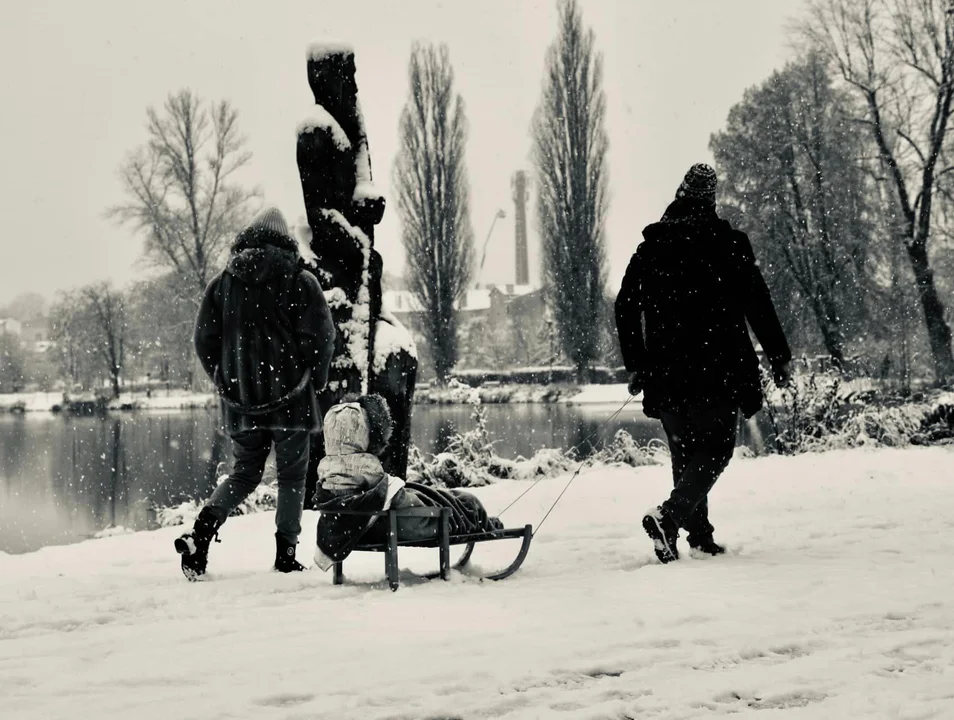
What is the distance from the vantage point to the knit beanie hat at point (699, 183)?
429cm

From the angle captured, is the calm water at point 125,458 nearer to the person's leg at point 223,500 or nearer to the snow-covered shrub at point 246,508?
the snow-covered shrub at point 246,508

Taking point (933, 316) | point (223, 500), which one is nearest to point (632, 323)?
point (223, 500)

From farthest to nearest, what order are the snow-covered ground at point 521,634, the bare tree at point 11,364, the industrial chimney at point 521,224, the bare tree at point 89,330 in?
the industrial chimney at point 521,224, the bare tree at point 11,364, the bare tree at point 89,330, the snow-covered ground at point 521,634

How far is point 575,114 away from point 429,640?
3056cm

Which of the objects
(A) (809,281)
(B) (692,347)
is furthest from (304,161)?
(A) (809,281)

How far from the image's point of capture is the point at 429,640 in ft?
9.65

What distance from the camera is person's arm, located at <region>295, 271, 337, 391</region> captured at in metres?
4.33

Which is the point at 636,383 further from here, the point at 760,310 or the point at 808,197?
the point at 808,197

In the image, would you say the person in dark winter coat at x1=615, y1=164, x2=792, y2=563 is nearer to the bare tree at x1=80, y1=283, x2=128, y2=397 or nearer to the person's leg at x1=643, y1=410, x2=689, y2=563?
the person's leg at x1=643, y1=410, x2=689, y2=563

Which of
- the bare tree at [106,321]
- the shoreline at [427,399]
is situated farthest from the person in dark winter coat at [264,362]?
the bare tree at [106,321]

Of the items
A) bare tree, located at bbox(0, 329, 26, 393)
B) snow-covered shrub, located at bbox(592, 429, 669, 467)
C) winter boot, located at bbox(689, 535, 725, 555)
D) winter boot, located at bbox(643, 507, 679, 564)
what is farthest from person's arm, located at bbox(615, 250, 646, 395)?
bare tree, located at bbox(0, 329, 26, 393)

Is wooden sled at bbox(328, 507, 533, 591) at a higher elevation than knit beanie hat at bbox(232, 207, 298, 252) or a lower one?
lower

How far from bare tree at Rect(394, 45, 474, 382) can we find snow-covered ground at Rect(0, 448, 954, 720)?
28414 millimetres

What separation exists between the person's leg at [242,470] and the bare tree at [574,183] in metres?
28.1
